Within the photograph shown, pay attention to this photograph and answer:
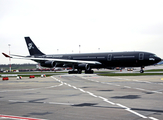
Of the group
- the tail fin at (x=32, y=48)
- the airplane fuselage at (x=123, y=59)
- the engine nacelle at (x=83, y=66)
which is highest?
the tail fin at (x=32, y=48)

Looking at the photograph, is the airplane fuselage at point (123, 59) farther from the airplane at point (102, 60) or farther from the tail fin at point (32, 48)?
the tail fin at point (32, 48)

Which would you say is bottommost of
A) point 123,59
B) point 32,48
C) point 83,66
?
point 83,66

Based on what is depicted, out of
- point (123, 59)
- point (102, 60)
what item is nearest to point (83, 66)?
point (102, 60)

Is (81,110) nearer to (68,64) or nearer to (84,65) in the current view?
(84,65)

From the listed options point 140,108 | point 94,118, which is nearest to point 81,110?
point 94,118

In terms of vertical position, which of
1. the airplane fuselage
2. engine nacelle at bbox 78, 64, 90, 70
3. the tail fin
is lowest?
engine nacelle at bbox 78, 64, 90, 70

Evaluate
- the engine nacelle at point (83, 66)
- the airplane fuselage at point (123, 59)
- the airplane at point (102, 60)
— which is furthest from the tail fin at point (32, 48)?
the engine nacelle at point (83, 66)

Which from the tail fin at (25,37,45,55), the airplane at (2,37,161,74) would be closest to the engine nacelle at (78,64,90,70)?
the airplane at (2,37,161,74)

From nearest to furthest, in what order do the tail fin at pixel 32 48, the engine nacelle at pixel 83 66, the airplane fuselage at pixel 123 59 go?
the airplane fuselage at pixel 123 59
the engine nacelle at pixel 83 66
the tail fin at pixel 32 48

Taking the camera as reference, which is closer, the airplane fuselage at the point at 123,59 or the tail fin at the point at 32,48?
the airplane fuselage at the point at 123,59

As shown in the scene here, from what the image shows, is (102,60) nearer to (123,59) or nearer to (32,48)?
(123,59)

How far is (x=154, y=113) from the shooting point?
10.2 metres

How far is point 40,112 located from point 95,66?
168 feet

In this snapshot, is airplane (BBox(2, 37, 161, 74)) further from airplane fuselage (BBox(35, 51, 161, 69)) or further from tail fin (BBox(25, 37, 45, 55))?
tail fin (BBox(25, 37, 45, 55))
